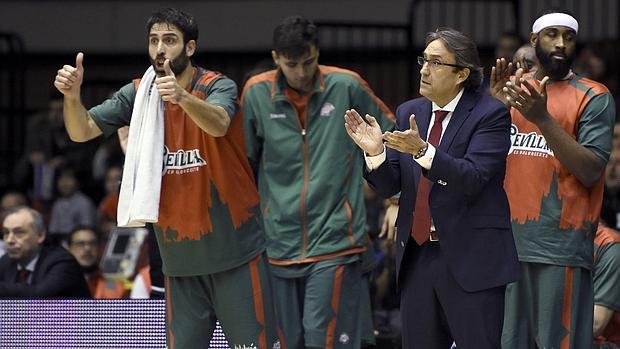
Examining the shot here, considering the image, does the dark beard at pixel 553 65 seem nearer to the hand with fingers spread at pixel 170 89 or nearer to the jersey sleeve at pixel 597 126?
the jersey sleeve at pixel 597 126

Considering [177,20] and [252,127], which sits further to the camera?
[252,127]

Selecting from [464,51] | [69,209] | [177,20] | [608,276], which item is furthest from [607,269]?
[69,209]

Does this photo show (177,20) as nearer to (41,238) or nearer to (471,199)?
(471,199)

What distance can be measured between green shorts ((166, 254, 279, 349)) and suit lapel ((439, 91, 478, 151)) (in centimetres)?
130

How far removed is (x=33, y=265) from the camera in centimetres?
938

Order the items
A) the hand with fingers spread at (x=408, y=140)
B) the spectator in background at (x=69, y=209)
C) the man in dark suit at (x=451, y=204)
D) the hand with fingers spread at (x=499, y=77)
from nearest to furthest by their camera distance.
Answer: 1. the hand with fingers spread at (x=408, y=140)
2. the man in dark suit at (x=451, y=204)
3. the hand with fingers spread at (x=499, y=77)
4. the spectator in background at (x=69, y=209)

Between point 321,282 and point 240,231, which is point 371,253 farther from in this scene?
point 240,231

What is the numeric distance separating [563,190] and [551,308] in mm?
606

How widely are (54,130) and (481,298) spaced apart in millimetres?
8605

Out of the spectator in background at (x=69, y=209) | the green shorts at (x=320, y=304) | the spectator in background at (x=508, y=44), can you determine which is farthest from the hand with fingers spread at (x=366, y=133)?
the spectator in background at (x=69, y=209)

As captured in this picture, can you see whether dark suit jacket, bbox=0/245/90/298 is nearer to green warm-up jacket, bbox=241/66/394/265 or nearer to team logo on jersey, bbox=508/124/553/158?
green warm-up jacket, bbox=241/66/394/265

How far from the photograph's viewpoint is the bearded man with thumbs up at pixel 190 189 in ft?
21.7

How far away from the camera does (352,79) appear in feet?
26.4

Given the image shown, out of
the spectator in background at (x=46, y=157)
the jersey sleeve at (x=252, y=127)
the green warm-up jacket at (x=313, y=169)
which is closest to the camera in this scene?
the green warm-up jacket at (x=313, y=169)
